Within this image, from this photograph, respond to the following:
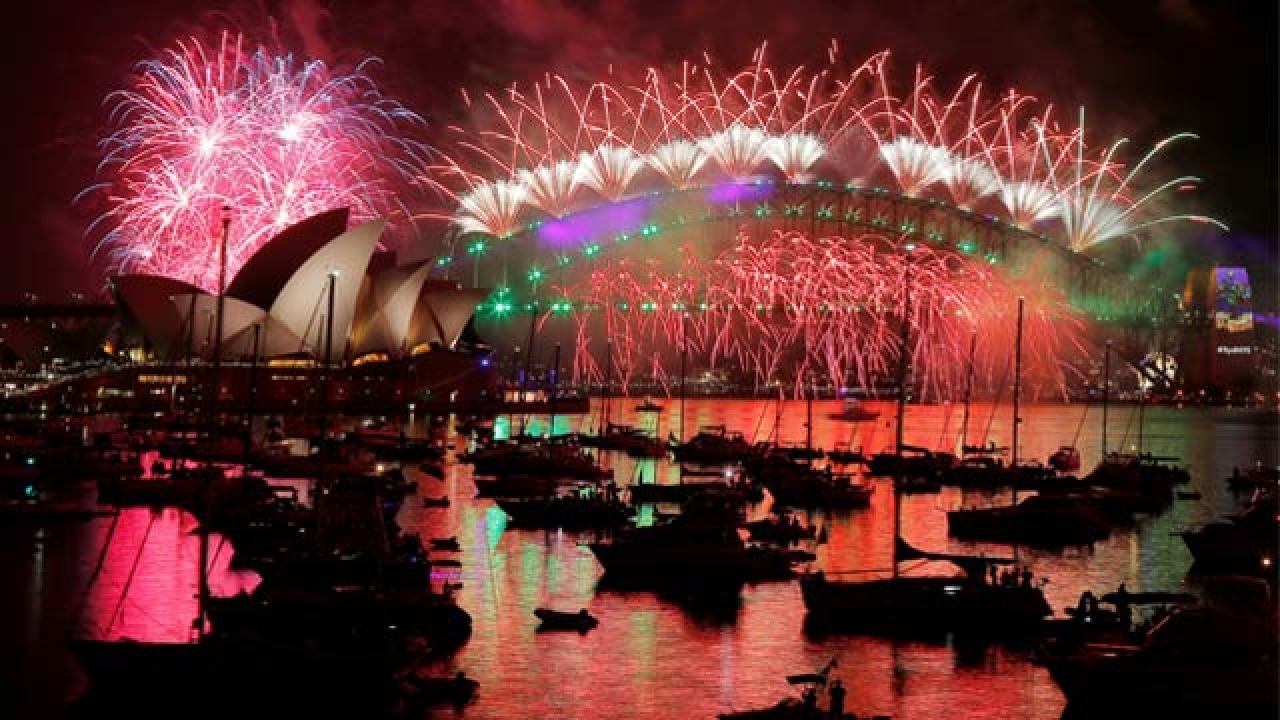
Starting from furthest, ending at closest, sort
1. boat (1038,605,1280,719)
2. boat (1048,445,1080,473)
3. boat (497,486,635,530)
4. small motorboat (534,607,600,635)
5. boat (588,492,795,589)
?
boat (1048,445,1080,473), boat (497,486,635,530), boat (588,492,795,589), small motorboat (534,607,600,635), boat (1038,605,1280,719)

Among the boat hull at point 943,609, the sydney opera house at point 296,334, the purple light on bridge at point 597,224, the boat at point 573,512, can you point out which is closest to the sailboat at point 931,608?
the boat hull at point 943,609

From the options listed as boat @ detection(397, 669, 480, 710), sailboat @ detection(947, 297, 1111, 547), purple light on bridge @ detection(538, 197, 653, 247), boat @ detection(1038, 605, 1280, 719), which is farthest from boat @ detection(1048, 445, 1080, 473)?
purple light on bridge @ detection(538, 197, 653, 247)

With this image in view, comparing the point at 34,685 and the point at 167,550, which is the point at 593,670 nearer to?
the point at 34,685

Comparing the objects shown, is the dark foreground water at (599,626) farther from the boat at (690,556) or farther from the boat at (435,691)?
the boat at (690,556)

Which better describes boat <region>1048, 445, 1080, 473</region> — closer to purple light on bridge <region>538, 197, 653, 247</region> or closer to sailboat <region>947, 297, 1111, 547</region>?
sailboat <region>947, 297, 1111, 547</region>

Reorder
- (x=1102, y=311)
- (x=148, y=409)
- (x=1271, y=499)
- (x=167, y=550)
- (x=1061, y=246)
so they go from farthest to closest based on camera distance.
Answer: (x=1102, y=311) → (x=1061, y=246) → (x=148, y=409) → (x=1271, y=499) → (x=167, y=550)

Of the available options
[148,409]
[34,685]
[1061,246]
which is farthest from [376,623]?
[1061,246]
